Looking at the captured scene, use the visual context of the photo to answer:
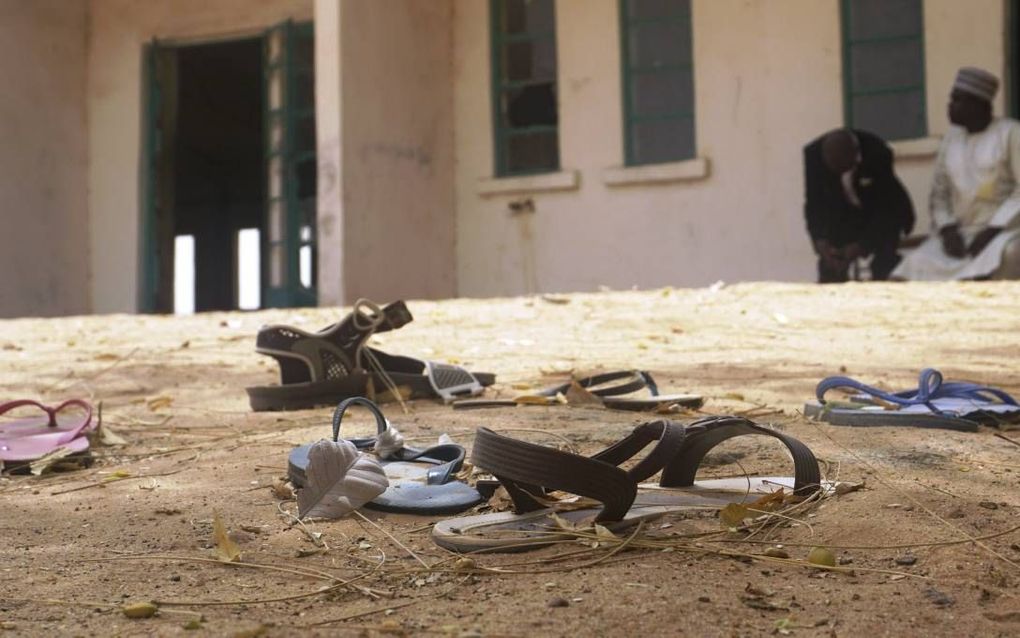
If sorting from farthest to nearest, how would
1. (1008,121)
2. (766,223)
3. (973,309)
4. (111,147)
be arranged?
1. (111,147)
2. (766,223)
3. (1008,121)
4. (973,309)

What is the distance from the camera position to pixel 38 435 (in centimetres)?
299

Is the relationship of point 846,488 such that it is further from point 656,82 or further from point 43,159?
point 43,159

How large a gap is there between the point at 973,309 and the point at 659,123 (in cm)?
425

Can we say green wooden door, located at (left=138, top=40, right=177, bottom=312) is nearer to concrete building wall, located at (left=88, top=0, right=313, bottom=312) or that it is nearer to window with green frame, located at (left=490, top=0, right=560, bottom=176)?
concrete building wall, located at (left=88, top=0, right=313, bottom=312)

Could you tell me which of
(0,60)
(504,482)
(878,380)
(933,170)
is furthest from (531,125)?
(504,482)

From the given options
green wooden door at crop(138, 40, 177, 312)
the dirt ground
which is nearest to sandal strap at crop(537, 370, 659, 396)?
the dirt ground

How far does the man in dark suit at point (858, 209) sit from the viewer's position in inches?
321

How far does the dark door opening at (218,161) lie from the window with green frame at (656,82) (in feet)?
11.2

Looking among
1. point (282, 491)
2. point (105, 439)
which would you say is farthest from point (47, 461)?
point (282, 491)

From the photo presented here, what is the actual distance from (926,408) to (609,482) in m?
1.37

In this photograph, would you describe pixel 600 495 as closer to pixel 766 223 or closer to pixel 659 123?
pixel 766 223

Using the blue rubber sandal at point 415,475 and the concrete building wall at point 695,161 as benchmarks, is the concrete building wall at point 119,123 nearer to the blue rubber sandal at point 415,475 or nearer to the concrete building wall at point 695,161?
the concrete building wall at point 695,161

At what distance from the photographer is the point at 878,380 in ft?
12.4

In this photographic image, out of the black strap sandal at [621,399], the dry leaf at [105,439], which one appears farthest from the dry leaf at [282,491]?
the black strap sandal at [621,399]
